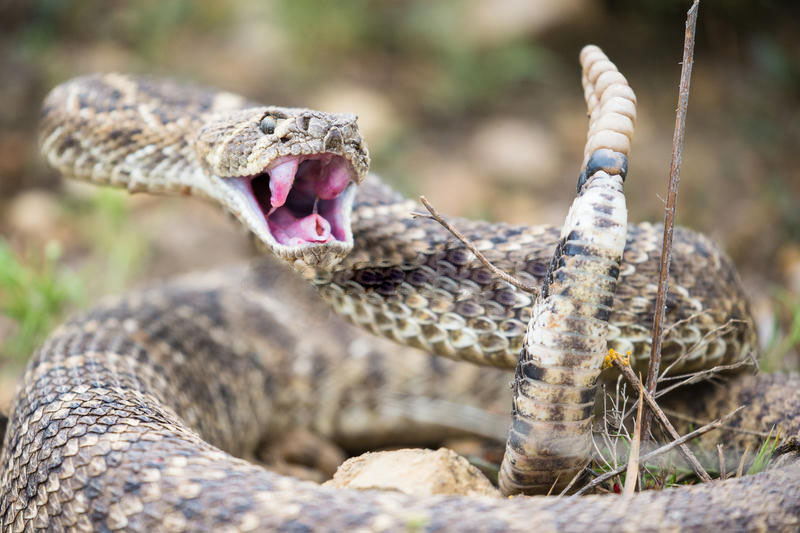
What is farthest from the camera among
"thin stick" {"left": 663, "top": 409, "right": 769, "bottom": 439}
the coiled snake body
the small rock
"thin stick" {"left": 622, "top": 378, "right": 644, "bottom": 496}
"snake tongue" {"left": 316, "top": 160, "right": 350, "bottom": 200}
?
"snake tongue" {"left": 316, "top": 160, "right": 350, "bottom": 200}

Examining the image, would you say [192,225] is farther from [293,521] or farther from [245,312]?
[293,521]

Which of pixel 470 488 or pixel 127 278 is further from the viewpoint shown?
pixel 127 278

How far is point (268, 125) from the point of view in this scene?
360cm

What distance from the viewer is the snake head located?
3486mm

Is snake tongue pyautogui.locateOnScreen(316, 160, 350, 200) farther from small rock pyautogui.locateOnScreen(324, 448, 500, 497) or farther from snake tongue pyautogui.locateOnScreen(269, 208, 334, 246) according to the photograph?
small rock pyautogui.locateOnScreen(324, 448, 500, 497)

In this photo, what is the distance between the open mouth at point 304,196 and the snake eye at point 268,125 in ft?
0.44

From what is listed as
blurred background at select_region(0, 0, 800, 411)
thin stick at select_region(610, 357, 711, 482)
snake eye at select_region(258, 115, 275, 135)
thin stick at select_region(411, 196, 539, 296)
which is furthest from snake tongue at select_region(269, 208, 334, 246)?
blurred background at select_region(0, 0, 800, 411)

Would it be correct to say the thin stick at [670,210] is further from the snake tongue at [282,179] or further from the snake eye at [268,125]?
the snake eye at [268,125]

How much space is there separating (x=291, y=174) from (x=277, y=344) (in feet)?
7.10

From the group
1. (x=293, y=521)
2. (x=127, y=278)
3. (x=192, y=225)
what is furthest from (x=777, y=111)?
(x=293, y=521)

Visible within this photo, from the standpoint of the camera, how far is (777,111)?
834 cm

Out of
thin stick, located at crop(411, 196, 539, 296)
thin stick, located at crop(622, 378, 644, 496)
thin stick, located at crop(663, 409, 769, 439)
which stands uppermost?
thin stick, located at crop(411, 196, 539, 296)

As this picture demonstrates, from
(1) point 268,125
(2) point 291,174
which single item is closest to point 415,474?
(2) point 291,174

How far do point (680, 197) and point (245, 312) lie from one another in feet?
13.9
